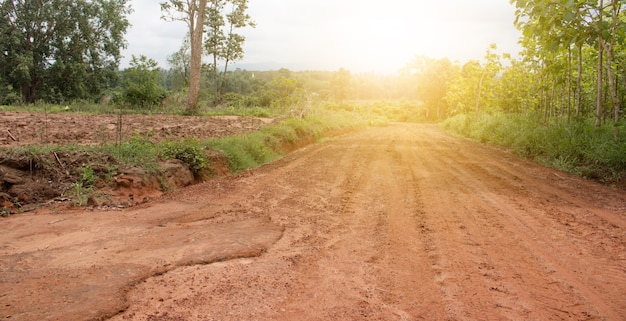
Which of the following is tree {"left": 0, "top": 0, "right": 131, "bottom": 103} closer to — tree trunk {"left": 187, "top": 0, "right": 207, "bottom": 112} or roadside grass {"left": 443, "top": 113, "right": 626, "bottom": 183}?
tree trunk {"left": 187, "top": 0, "right": 207, "bottom": 112}

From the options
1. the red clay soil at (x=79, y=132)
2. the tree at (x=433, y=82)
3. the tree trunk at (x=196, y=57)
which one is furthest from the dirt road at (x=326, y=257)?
the tree at (x=433, y=82)

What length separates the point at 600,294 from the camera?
3166 millimetres

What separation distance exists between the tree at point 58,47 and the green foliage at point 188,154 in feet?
62.0

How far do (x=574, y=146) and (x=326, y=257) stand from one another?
8258 millimetres

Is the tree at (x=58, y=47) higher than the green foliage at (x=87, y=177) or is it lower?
higher

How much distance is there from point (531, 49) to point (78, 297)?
15.3 metres

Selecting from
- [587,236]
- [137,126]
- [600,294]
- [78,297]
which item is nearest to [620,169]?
[587,236]

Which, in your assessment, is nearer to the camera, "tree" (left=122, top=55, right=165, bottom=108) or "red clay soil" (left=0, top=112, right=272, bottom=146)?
"red clay soil" (left=0, top=112, right=272, bottom=146)

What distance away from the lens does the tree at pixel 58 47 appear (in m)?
22.7

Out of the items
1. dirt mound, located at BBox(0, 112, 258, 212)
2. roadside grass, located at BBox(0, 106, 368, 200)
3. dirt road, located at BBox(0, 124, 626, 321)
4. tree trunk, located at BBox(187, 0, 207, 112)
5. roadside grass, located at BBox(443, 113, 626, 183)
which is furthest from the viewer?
tree trunk, located at BBox(187, 0, 207, 112)

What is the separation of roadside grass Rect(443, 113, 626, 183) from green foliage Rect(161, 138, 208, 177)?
7.38 metres

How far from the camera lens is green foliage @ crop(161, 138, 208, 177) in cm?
762

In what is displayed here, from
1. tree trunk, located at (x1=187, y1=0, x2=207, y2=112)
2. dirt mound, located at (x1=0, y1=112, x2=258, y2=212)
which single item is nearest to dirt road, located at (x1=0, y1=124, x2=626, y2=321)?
dirt mound, located at (x1=0, y1=112, x2=258, y2=212)

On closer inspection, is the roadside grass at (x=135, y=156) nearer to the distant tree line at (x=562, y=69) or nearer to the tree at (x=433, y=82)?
the distant tree line at (x=562, y=69)
